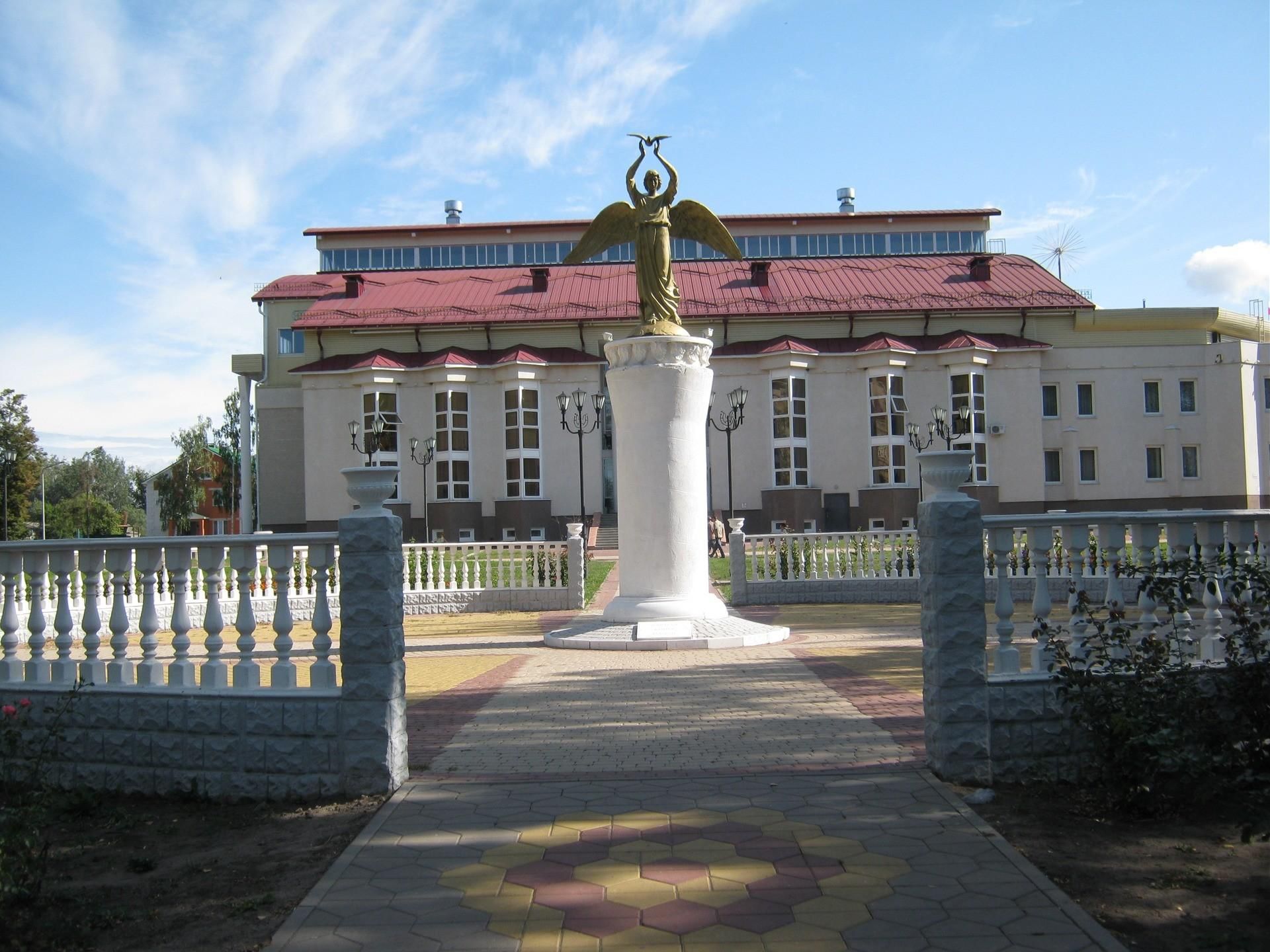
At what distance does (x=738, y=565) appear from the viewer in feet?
59.0

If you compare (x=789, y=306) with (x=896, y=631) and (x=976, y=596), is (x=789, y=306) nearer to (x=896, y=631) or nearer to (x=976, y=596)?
(x=896, y=631)

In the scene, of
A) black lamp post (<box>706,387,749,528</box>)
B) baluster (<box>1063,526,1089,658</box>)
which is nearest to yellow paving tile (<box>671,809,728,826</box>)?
baluster (<box>1063,526,1089,658</box>)

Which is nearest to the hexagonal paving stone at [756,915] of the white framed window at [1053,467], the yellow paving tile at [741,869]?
the yellow paving tile at [741,869]

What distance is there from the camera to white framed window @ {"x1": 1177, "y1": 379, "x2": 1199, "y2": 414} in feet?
137

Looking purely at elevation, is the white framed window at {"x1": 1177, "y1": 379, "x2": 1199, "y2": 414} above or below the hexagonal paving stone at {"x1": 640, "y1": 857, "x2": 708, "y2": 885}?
above

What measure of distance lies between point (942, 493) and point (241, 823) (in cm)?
424

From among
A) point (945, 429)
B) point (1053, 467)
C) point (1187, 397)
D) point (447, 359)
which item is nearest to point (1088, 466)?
point (1053, 467)

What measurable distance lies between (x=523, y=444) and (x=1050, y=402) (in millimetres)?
21863

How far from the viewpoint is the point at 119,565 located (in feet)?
20.3

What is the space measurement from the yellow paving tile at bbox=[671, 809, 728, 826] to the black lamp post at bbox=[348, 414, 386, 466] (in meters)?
22.5

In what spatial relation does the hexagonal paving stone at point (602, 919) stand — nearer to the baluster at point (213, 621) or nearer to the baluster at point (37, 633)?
the baluster at point (213, 621)

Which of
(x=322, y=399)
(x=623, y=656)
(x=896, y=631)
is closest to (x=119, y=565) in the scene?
(x=623, y=656)

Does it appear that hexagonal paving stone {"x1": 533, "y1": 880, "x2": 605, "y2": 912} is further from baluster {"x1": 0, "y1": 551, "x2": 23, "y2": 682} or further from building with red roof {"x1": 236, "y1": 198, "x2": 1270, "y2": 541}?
building with red roof {"x1": 236, "y1": 198, "x2": 1270, "y2": 541}

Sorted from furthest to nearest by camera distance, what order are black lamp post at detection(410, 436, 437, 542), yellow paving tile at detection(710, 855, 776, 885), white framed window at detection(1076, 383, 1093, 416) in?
white framed window at detection(1076, 383, 1093, 416)
black lamp post at detection(410, 436, 437, 542)
yellow paving tile at detection(710, 855, 776, 885)
